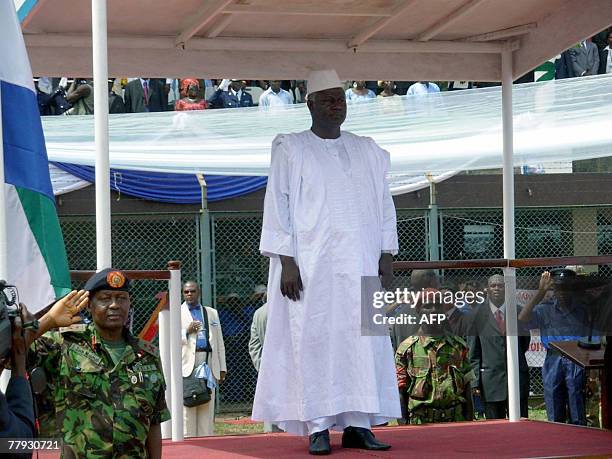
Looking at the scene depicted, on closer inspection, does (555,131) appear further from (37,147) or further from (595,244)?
(37,147)

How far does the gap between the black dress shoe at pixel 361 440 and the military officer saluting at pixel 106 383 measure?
72.1 inches

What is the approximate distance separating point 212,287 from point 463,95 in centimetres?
416

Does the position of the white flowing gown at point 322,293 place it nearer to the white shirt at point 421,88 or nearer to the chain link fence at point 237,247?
the chain link fence at point 237,247

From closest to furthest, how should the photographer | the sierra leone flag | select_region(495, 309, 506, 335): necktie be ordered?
the photographer, the sierra leone flag, select_region(495, 309, 506, 335): necktie

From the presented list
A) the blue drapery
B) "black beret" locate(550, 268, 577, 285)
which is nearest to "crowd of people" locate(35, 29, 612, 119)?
the blue drapery

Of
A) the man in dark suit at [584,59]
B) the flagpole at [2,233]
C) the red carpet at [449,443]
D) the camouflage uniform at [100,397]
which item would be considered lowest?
the red carpet at [449,443]

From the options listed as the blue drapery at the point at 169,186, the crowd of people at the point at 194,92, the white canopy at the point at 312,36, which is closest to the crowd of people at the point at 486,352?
the white canopy at the point at 312,36

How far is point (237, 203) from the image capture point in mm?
18469

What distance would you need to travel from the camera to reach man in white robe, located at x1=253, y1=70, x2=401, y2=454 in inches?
299

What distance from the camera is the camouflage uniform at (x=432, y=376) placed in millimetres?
10438

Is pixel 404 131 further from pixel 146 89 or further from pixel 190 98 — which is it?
pixel 146 89

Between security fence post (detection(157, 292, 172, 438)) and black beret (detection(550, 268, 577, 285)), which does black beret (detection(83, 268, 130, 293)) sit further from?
black beret (detection(550, 268, 577, 285))

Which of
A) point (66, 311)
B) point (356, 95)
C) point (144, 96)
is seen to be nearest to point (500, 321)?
point (66, 311)

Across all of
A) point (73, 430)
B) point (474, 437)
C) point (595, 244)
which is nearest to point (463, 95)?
point (595, 244)
